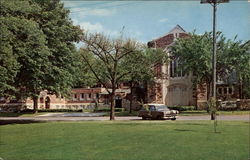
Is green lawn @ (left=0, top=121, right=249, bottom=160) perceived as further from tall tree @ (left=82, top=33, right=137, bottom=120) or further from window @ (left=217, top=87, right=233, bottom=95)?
window @ (left=217, top=87, right=233, bottom=95)

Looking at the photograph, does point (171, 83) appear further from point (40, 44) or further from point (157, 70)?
point (40, 44)

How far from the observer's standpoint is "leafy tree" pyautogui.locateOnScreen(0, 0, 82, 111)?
24.0m

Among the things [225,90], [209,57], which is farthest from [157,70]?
[225,90]

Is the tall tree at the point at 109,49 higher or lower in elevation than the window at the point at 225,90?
higher

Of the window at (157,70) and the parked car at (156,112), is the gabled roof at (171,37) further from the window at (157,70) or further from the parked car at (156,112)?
the parked car at (156,112)

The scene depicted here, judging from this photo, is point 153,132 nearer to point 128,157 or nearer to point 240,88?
point 128,157

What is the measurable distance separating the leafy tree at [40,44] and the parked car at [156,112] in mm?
6569

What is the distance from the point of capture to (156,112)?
29422 millimetres

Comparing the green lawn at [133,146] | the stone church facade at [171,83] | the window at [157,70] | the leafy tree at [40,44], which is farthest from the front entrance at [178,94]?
the green lawn at [133,146]

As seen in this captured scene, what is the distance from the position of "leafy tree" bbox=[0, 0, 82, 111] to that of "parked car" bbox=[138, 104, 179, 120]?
6569 millimetres

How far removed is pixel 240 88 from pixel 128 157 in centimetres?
3781

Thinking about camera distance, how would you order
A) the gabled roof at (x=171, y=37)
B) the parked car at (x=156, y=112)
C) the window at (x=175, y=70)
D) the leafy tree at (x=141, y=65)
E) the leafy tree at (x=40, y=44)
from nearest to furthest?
the leafy tree at (x=40, y=44)
the parked car at (x=156, y=112)
the leafy tree at (x=141, y=65)
the window at (x=175, y=70)
the gabled roof at (x=171, y=37)

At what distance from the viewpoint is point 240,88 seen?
4631 centimetres

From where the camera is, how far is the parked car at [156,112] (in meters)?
28.8
